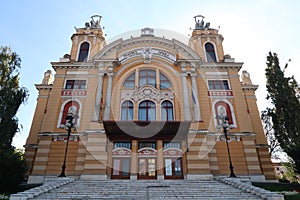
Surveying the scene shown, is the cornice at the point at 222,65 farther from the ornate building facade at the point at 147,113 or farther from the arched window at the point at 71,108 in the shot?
the arched window at the point at 71,108

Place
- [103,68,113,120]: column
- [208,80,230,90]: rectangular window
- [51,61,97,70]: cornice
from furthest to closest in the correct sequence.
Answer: [51,61,97,70]: cornice
[208,80,230,90]: rectangular window
[103,68,113,120]: column

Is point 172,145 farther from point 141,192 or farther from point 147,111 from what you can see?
point 141,192

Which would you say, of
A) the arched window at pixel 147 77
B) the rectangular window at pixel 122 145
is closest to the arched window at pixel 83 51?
the arched window at pixel 147 77

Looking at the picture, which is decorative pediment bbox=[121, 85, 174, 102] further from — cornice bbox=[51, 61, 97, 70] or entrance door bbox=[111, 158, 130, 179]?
entrance door bbox=[111, 158, 130, 179]

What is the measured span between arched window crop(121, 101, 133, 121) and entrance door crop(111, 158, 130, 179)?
3824 mm

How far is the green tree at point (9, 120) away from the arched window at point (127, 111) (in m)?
8.51

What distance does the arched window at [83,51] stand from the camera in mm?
25252

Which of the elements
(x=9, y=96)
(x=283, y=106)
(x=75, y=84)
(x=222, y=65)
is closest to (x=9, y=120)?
(x=9, y=96)

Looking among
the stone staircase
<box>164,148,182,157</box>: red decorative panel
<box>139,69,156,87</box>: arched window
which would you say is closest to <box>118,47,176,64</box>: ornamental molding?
<box>139,69,156,87</box>: arched window

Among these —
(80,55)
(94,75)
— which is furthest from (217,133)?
(80,55)

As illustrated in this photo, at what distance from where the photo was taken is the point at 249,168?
1877 centimetres

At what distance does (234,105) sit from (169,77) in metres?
7.07

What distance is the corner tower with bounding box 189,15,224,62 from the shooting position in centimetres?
2547

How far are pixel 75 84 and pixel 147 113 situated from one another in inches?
324
